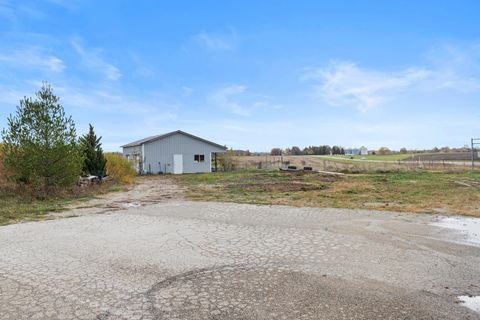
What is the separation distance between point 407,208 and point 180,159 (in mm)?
25656

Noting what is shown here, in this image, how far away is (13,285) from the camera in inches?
166

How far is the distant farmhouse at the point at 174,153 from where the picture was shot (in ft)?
106

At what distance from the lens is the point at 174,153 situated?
3300 cm

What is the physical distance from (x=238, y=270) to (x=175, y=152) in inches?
1146

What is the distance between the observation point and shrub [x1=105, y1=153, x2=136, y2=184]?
873 inches

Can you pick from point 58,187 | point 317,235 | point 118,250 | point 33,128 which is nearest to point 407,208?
point 317,235

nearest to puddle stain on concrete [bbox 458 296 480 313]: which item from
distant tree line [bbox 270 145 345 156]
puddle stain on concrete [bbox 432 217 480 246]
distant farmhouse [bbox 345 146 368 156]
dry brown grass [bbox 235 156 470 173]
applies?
puddle stain on concrete [bbox 432 217 480 246]

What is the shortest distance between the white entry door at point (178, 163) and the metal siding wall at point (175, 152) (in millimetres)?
287

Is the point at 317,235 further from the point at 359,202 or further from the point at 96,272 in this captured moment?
the point at 359,202

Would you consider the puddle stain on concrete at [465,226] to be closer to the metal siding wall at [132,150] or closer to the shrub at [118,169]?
the shrub at [118,169]

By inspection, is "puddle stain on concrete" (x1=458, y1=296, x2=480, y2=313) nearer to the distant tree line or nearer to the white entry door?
the white entry door

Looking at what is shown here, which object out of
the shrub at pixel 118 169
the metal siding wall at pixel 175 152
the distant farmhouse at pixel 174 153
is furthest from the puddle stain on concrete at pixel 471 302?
the metal siding wall at pixel 175 152

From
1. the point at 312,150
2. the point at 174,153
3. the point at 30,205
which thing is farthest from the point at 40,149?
the point at 312,150

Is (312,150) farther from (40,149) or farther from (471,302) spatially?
(471,302)
